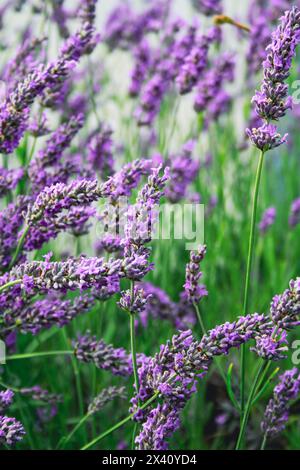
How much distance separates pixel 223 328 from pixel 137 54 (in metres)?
1.57

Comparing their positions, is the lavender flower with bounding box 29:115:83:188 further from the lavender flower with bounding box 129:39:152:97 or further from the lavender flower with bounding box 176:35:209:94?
the lavender flower with bounding box 129:39:152:97

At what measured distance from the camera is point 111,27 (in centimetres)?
289

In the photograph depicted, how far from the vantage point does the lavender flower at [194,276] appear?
1.36 m

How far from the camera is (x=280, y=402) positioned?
144 cm

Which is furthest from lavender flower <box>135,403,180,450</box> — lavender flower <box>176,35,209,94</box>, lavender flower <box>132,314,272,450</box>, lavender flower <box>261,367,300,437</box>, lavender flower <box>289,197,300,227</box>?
lavender flower <box>289,197,300,227</box>

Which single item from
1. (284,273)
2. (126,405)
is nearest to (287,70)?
(126,405)

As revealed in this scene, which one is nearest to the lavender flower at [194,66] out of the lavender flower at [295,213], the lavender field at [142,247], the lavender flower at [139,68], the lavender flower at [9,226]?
the lavender field at [142,247]

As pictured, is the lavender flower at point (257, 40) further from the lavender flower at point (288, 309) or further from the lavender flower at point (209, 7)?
the lavender flower at point (288, 309)

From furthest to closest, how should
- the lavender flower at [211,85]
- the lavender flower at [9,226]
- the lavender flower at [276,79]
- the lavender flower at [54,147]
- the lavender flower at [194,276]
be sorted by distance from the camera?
the lavender flower at [211,85]
the lavender flower at [54,147]
the lavender flower at [9,226]
the lavender flower at [194,276]
the lavender flower at [276,79]

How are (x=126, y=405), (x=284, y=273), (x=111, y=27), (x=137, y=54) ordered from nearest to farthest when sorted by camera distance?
(x=126, y=405) < (x=137, y=54) < (x=284, y=273) < (x=111, y=27)

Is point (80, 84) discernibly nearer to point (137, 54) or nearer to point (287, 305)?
point (137, 54)

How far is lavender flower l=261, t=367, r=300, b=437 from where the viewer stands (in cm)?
143

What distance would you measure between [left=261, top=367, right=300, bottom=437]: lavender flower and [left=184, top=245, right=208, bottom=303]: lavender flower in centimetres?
24

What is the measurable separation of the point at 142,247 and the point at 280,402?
1.67 feet
